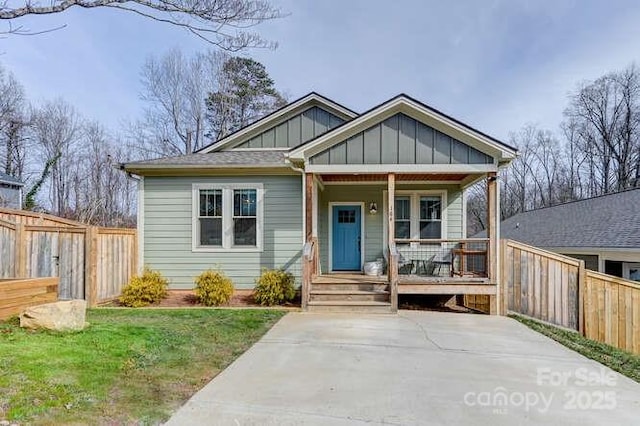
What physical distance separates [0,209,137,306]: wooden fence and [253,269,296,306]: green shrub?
337 cm

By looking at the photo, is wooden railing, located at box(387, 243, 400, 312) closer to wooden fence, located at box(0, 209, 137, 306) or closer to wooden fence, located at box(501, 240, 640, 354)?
wooden fence, located at box(501, 240, 640, 354)

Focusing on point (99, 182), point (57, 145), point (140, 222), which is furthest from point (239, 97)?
point (140, 222)

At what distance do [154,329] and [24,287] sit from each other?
7.46ft

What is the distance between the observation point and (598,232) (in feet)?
42.7

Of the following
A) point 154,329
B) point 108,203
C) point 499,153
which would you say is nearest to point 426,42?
point 499,153

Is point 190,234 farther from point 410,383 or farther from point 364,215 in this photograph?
point 410,383

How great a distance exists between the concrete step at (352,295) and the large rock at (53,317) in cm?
430

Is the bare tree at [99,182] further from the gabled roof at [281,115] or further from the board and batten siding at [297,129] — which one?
the board and batten siding at [297,129]

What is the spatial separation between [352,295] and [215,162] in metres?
4.79

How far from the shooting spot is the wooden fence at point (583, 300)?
7.95 meters

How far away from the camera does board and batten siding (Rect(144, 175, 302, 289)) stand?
32.4 ft

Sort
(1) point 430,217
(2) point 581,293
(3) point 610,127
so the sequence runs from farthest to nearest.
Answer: (3) point 610,127, (1) point 430,217, (2) point 581,293

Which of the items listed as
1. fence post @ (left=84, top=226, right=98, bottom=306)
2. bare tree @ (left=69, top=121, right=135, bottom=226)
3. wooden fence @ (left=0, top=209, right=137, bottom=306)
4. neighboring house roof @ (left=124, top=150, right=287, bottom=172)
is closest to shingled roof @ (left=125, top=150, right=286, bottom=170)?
neighboring house roof @ (left=124, top=150, right=287, bottom=172)

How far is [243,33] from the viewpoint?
641 centimetres
